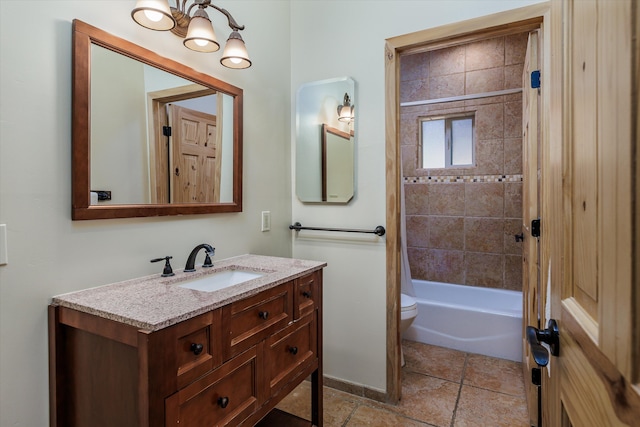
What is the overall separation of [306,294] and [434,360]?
1526 mm

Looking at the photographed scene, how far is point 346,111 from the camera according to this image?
6.91 feet

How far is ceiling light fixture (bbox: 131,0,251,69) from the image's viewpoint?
4.04ft

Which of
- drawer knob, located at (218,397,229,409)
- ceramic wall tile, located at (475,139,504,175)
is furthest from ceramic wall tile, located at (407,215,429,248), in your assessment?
drawer knob, located at (218,397,229,409)

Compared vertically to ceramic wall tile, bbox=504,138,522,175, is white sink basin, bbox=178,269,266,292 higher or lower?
lower

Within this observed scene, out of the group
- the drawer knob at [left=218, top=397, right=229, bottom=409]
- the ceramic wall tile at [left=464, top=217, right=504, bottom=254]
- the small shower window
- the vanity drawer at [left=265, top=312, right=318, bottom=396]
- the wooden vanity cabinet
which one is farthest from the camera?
the small shower window

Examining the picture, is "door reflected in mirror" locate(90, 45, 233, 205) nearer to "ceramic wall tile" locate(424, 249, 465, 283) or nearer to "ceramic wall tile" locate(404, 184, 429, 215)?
"ceramic wall tile" locate(404, 184, 429, 215)

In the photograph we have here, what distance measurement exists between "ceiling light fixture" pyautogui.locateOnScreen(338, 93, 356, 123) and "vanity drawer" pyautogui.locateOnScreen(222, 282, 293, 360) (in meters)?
1.12

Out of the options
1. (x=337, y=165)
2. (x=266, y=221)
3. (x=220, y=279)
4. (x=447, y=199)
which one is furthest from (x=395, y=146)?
(x=447, y=199)

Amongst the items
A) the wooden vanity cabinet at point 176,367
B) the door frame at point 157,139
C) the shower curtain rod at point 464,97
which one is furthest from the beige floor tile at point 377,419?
the shower curtain rod at point 464,97

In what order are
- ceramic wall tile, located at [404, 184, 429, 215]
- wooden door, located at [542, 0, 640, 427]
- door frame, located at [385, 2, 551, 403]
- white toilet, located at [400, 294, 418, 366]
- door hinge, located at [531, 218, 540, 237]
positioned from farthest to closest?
→ ceramic wall tile, located at [404, 184, 429, 215] → white toilet, located at [400, 294, 418, 366] → door frame, located at [385, 2, 551, 403] → door hinge, located at [531, 218, 540, 237] → wooden door, located at [542, 0, 640, 427]

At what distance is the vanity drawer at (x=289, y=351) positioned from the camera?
136cm

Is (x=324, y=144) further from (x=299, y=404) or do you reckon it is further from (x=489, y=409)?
(x=489, y=409)

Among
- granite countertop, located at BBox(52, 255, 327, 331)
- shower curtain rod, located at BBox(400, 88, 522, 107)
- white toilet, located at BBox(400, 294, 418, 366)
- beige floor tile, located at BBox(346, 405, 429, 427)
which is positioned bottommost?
beige floor tile, located at BBox(346, 405, 429, 427)

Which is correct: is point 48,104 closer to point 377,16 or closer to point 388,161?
point 388,161
